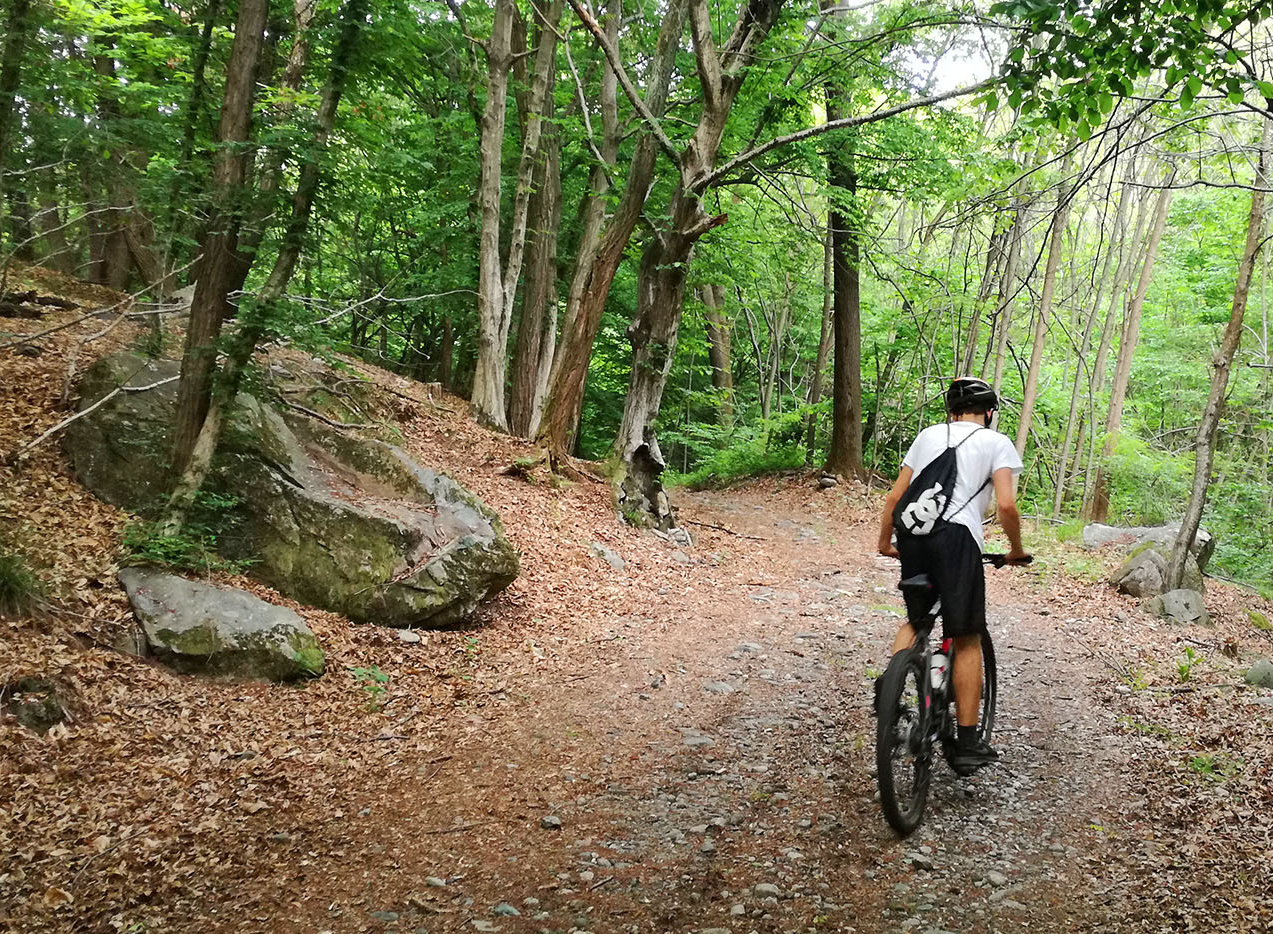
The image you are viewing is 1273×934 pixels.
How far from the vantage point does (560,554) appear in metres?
8.89

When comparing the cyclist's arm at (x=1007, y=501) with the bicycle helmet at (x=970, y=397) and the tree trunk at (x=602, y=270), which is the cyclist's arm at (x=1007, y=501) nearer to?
the bicycle helmet at (x=970, y=397)

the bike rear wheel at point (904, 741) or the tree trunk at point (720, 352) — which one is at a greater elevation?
the tree trunk at point (720, 352)

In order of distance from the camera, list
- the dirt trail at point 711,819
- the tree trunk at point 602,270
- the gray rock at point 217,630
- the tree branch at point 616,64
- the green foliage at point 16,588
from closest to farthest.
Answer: the dirt trail at point 711,819, the green foliage at point 16,588, the gray rock at point 217,630, the tree branch at point 616,64, the tree trunk at point 602,270

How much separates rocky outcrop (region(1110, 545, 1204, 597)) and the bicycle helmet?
22.2 feet

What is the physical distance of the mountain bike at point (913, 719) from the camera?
353 centimetres

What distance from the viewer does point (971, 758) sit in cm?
396

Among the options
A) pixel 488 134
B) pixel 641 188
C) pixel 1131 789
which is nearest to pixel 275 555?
pixel 1131 789

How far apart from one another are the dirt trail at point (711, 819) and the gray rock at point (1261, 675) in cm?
111

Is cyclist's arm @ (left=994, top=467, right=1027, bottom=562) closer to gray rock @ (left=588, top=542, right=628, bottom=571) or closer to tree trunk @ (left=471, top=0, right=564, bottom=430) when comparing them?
gray rock @ (left=588, top=542, right=628, bottom=571)

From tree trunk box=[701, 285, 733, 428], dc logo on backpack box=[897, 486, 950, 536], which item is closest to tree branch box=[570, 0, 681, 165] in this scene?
dc logo on backpack box=[897, 486, 950, 536]

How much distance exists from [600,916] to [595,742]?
187 centimetres

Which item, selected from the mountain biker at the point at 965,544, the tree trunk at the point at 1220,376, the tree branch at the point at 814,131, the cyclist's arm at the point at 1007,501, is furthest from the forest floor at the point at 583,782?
the tree branch at the point at 814,131

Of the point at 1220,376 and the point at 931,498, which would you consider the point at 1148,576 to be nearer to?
the point at 1220,376

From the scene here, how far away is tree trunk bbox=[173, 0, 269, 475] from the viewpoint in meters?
6.04
